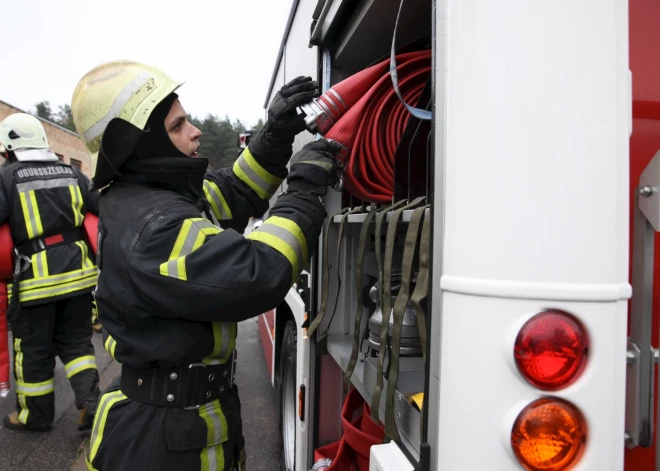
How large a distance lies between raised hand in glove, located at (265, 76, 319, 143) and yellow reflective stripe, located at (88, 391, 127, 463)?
1.09 meters

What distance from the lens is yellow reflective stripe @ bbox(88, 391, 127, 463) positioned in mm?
1696

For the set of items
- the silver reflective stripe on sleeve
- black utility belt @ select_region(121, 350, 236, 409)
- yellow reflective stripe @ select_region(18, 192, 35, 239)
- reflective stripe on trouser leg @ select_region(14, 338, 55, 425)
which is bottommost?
reflective stripe on trouser leg @ select_region(14, 338, 55, 425)

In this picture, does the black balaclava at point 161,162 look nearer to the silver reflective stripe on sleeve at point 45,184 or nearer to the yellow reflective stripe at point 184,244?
the yellow reflective stripe at point 184,244

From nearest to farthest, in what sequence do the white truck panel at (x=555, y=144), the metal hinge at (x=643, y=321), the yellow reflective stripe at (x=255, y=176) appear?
the white truck panel at (x=555, y=144), the metal hinge at (x=643, y=321), the yellow reflective stripe at (x=255, y=176)

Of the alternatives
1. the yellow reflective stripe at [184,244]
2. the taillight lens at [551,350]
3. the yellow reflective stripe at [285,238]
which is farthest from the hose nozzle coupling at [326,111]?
the taillight lens at [551,350]

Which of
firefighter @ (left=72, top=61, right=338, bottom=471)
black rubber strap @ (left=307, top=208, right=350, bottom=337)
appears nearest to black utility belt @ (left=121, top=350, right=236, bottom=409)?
firefighter @ (left=72, top=61, right=338, bottom=471)

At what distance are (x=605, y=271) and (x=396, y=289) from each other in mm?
927

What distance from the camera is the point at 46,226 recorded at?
137 inches

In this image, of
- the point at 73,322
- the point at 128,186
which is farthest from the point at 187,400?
the point at 73,322

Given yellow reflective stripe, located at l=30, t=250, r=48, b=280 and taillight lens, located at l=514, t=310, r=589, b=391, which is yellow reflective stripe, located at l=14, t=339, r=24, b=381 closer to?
yellow reflective stripe, located at l=30, t=250, r=48, b=280

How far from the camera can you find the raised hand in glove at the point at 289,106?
1.76m

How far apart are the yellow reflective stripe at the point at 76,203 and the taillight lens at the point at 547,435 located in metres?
3.49

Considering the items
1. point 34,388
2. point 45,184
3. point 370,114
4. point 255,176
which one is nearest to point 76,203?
point 45,184

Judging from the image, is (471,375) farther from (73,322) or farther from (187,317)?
(73,322)
